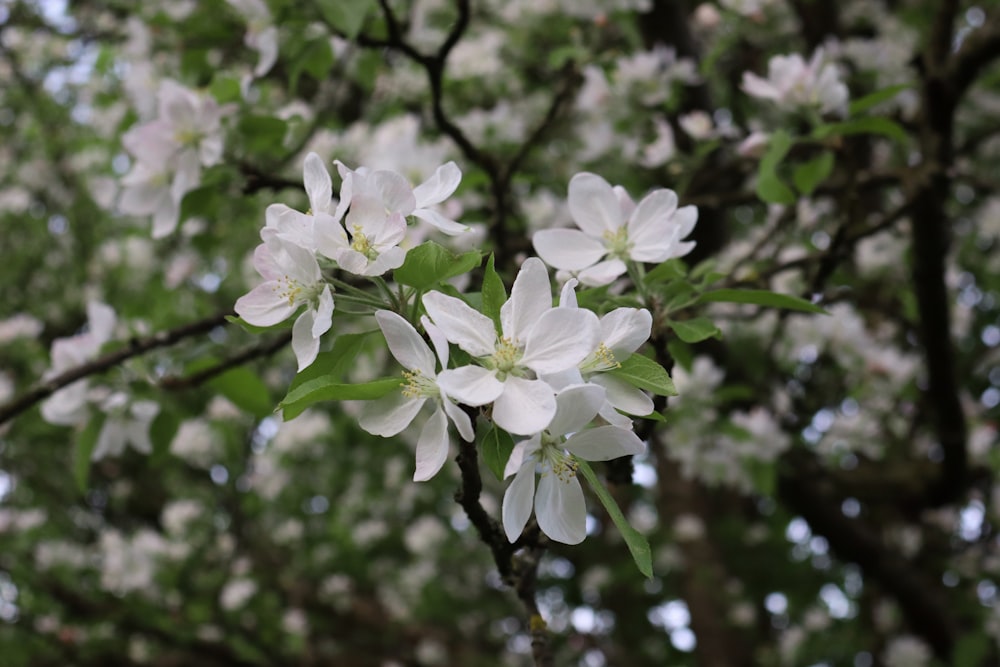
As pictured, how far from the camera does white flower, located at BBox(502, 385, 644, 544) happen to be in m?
0.84

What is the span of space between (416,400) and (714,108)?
2690 millimetres

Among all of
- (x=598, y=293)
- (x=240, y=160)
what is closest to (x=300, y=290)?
(x=598, y=293)

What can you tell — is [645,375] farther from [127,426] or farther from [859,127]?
[127,426]

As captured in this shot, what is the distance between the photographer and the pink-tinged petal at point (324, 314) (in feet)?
2.84

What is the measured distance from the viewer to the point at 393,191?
3.05 ft

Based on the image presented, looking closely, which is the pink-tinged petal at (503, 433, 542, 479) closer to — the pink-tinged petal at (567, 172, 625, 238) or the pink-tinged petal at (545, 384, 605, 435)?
the pink-tinged petal at (545, 384, 605, 435)

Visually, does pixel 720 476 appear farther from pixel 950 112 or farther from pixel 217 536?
pixel 217 536

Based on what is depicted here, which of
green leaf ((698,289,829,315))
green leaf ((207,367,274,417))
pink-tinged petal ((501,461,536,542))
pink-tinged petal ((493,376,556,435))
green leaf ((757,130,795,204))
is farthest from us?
green leaf ((207,367,274,417))

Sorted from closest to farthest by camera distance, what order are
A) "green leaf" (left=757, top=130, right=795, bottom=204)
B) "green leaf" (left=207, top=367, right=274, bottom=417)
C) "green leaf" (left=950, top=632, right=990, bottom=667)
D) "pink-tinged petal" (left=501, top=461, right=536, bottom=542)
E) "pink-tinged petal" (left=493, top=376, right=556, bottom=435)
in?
"pink-tinged petal" (left=493, top=376, right=556, bottom=435) < "pink-tinged petal" (left=501, top=461, right=536, bottom=542) < "green leaf" (left=757, top=130, right=795, bottom=204) < "green leaf" (left=207, top=367, right=274, bottom=417) < "green leaf" (left=950, top=632, right=990, bottom=667)

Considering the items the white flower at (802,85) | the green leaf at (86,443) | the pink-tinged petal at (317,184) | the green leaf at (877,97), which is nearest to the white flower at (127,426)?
the green leaf at (86,443)

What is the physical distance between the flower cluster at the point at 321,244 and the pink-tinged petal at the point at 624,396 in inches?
8.9

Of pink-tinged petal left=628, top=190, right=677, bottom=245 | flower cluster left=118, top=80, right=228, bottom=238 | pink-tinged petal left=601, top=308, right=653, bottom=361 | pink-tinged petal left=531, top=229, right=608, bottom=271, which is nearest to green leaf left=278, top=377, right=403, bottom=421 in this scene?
pink-tinged petal left=601, top=308, right=653, bottom=361

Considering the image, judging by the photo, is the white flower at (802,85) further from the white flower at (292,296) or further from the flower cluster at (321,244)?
the white flower at (292,296)

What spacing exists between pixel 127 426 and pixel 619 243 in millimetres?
1096
